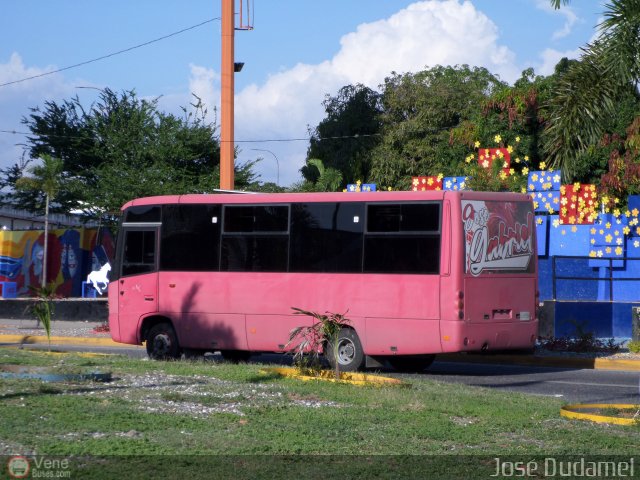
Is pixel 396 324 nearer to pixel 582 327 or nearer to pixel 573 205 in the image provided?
pixel 582 327

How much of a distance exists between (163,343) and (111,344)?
6104 mm

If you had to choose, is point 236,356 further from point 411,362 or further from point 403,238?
point 403,238

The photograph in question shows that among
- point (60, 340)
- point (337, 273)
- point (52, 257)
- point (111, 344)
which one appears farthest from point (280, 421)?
point (52, 257)

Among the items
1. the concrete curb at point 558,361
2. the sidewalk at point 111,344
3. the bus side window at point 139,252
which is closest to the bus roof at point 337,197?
the bus side window at point 139,252

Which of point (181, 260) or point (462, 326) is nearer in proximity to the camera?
point (462, 326)

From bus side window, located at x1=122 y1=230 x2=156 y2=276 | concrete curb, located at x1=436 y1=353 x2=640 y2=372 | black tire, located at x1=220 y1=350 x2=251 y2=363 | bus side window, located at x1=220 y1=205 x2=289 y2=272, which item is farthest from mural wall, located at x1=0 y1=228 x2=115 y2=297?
bus side window, located at x1=220 y1=205 x2=289 y2=272

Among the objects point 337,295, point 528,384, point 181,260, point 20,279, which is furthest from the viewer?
point 20,279

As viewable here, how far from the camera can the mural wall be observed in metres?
41.0

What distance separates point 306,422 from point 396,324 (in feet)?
23.4

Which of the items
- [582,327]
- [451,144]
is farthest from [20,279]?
[582,327]

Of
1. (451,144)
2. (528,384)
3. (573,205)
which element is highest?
(451,144)

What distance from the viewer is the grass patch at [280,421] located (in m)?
8.34

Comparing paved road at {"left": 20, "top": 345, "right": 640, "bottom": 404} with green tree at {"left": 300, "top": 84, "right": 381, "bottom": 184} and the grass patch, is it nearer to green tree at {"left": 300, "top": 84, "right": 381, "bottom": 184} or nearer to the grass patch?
the grass patch

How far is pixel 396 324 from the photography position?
16.7 m
